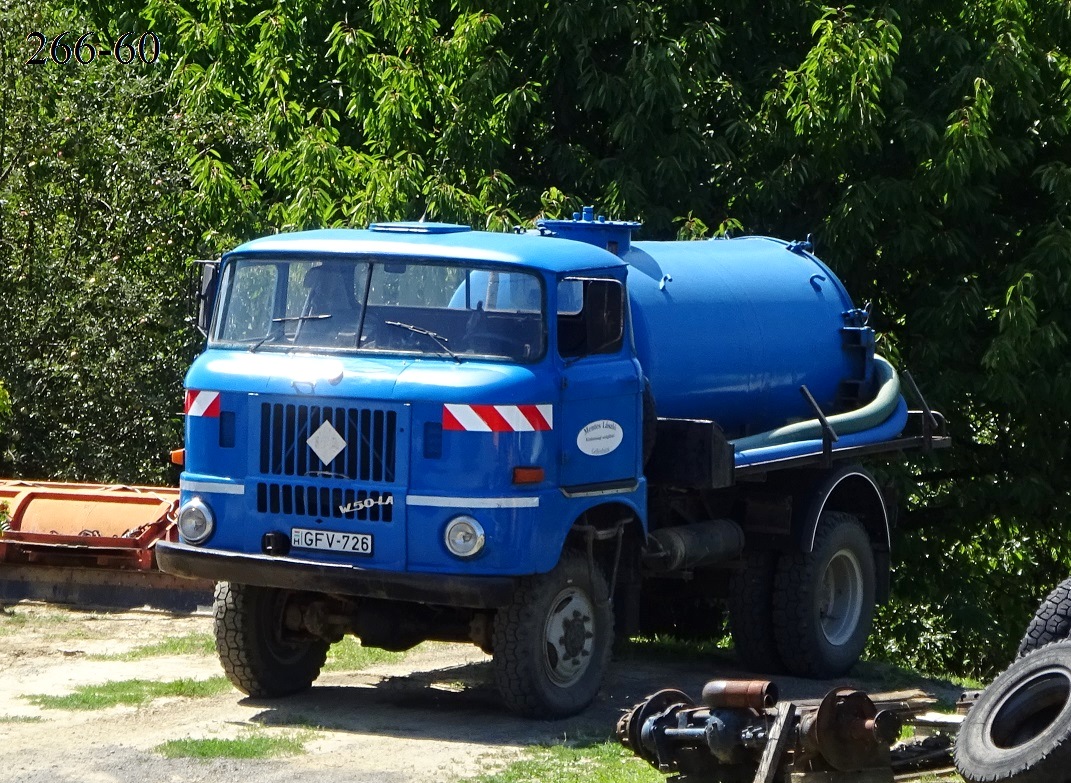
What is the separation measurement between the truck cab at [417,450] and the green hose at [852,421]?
1.30 metres

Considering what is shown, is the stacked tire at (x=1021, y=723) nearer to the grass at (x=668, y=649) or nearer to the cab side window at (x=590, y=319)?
the cab side window at (x=590, y=319)

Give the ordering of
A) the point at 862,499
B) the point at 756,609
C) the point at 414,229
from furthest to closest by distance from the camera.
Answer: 1. the point at 862,499
2. the point at 756,609
3. the point at 414,229

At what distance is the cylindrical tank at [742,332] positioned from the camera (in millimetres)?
10109

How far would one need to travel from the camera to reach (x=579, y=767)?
802 cm

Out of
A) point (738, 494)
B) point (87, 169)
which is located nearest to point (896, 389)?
point (738, 494)

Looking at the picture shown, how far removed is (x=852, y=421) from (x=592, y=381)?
2.78 meters

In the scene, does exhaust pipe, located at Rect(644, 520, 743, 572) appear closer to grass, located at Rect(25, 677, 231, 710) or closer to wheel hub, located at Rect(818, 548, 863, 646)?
wheel hub, located at Rect(818, 548, 863, 646)

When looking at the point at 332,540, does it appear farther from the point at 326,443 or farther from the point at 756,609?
the point at 756,609

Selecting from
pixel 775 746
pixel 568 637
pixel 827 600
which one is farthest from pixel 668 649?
pixel 775 746

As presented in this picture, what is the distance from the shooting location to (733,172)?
15.3m

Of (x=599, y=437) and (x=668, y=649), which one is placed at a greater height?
(x=599, y=437)

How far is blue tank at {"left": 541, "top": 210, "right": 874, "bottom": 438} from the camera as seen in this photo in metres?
10.1

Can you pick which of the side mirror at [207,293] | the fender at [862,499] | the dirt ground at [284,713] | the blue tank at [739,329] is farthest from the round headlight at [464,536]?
the fender at [862,499]

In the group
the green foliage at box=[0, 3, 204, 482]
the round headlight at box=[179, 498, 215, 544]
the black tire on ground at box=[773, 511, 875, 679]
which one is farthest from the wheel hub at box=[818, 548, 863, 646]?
the green foliage at box=[0, 3, 204, 482]
